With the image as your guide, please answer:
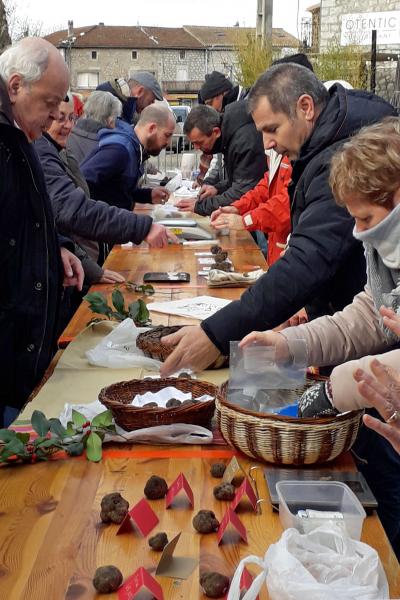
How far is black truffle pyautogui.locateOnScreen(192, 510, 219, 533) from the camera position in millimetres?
1492

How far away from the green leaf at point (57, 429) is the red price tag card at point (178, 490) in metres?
0.37

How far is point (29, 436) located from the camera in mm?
1865

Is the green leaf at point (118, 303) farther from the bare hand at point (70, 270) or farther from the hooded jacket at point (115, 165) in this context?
the hooded jacket at point (115, 165)

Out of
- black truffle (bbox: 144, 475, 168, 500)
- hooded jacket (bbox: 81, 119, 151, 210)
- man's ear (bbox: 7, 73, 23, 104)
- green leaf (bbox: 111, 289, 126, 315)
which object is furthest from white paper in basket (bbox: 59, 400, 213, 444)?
hooded jacket (bbox: 81, 119, 151, 210)

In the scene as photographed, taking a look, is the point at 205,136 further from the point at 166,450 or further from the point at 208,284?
the point at 166,450

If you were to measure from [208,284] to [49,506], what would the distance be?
217cm

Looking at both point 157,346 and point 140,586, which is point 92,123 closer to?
point 157,346

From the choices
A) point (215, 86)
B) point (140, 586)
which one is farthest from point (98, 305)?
point (215, 86)

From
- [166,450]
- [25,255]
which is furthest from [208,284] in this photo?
[166,450]

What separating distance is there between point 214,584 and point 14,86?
80.4 inches

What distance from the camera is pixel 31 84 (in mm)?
2787

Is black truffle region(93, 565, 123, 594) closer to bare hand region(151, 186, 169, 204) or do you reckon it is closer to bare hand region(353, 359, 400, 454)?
bare hand region(353, 359, 400, 454)

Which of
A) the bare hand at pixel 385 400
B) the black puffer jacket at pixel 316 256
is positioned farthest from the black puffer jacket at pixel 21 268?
the bare hand at pixel 385 400

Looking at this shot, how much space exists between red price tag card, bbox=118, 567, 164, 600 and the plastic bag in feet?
0.51
